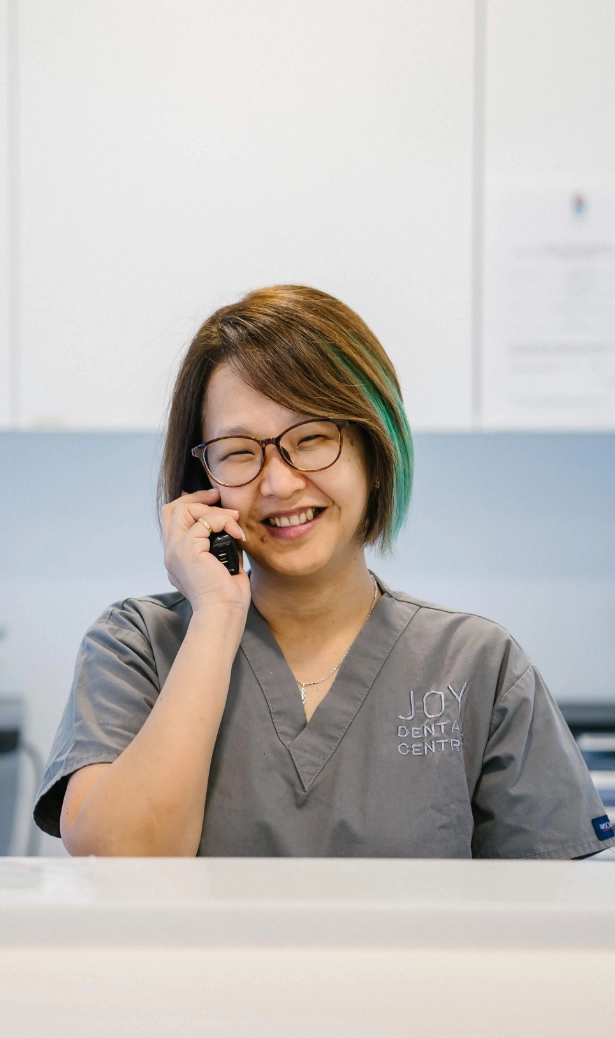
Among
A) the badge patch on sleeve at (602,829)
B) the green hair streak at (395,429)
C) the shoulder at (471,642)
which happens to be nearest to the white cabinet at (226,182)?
the green hair streak at (395,429)

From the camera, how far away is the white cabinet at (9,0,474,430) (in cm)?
194

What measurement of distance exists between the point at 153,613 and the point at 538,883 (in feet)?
2.62

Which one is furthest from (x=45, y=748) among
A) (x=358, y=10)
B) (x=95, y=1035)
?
(x=95, y=1035)

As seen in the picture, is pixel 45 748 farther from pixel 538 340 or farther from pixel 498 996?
pixel 498 996

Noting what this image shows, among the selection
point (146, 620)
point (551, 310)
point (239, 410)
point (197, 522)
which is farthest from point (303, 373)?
point (551, 310)

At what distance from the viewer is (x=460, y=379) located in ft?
6.56

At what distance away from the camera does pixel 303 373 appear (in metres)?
1.09

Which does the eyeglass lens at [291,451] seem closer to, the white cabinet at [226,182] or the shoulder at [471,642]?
the shoulder at [471,642]

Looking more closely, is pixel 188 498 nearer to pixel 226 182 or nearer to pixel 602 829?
pixel 602 829

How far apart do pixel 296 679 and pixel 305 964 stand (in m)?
0.79

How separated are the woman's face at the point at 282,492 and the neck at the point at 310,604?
47 mm

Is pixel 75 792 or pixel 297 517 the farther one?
pixel 297 517

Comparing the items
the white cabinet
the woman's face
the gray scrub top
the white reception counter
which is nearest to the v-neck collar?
the gray scrub top

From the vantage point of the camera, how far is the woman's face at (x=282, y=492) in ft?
3.59
